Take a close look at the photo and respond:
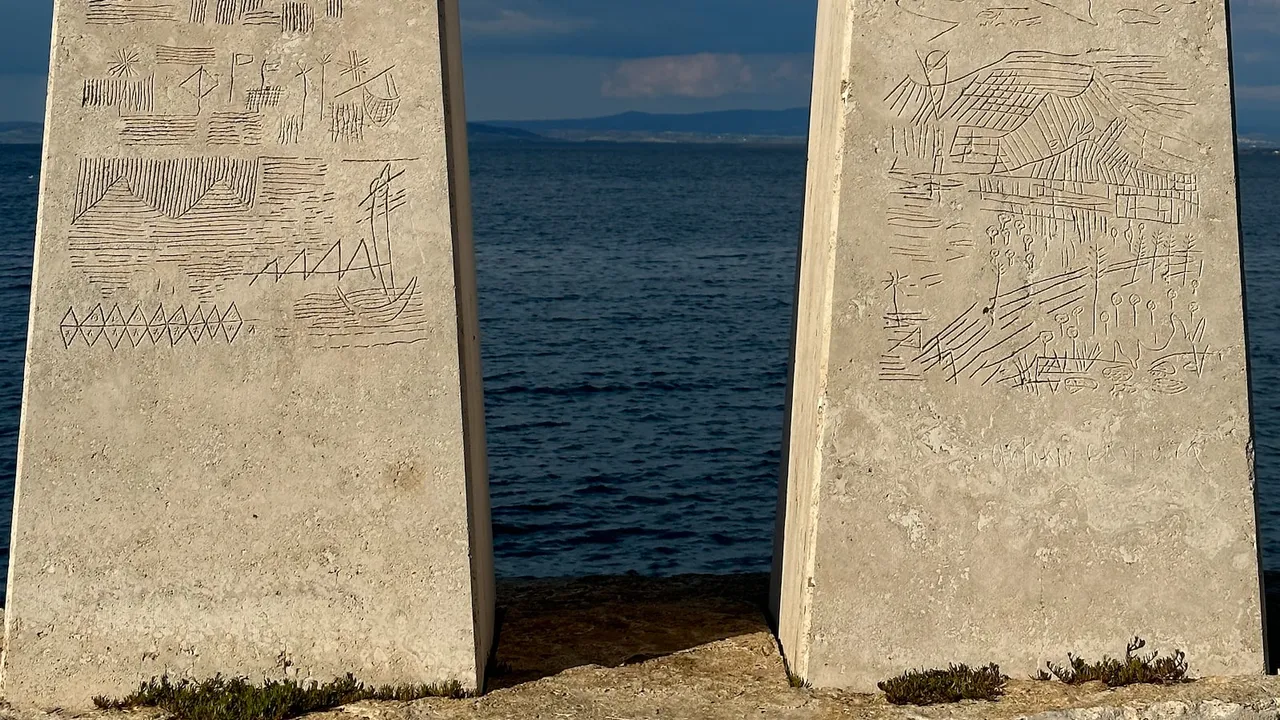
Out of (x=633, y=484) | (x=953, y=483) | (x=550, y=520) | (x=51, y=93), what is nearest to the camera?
(x=51, y=93)

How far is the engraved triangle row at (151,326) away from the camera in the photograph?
770 centimetres

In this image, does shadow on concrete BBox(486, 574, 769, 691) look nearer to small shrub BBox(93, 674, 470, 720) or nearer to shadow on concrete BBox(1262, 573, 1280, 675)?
small shrub BBox(93, 674, 470, 720)

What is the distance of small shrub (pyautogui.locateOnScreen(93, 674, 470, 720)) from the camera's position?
774 cm

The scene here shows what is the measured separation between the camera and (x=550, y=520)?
63.3 feet

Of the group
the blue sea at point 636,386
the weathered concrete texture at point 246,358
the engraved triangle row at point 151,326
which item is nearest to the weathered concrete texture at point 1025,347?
the weathered concrete texture at point 246,358

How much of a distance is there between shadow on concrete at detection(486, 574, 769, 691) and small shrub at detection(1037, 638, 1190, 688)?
2166 mm

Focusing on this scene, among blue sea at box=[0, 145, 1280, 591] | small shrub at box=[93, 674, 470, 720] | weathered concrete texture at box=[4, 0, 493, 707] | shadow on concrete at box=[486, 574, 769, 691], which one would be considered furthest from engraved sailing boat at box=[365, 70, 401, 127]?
blue sea at box=[0, 145, 1280, 591]

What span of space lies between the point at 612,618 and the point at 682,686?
4.78ft

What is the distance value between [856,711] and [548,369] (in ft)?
73.4

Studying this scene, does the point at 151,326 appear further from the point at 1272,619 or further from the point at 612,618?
the point at 1272,619

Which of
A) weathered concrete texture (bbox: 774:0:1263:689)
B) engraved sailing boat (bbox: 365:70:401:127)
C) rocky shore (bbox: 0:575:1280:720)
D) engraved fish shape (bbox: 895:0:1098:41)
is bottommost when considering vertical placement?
rocky shore (bbox: 0:575:1280:720)

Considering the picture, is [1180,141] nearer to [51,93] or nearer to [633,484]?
[51,93]

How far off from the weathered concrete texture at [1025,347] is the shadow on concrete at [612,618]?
4.61ft

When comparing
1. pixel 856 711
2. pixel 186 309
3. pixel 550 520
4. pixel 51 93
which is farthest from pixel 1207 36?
pixel 550 520
